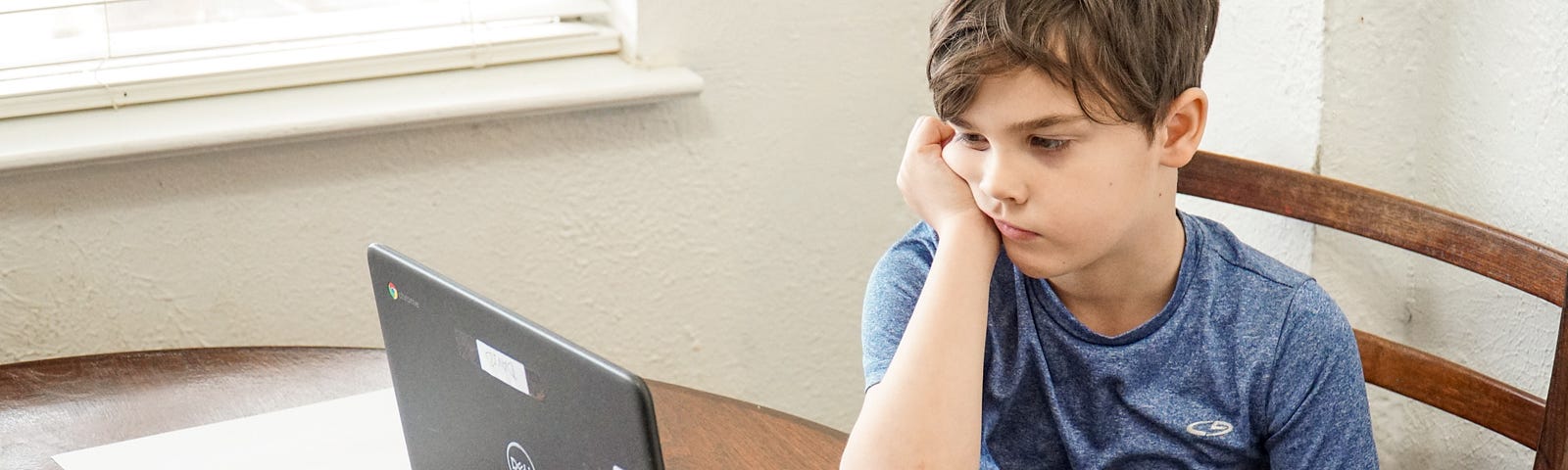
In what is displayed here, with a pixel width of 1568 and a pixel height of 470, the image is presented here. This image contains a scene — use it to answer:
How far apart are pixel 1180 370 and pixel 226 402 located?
0.78 meters

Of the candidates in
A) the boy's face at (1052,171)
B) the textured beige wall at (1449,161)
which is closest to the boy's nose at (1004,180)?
the boy's face at (1052,171)

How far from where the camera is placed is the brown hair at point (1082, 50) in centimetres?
93

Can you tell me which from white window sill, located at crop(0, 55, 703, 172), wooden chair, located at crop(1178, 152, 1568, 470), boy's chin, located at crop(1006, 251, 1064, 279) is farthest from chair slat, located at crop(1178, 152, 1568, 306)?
white window sill, located at crop(0, 55, 703, 172)

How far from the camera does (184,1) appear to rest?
5.57ft

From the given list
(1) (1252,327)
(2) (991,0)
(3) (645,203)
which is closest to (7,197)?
(3) (645,203)

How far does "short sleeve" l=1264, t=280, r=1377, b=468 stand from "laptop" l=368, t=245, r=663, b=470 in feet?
1.88

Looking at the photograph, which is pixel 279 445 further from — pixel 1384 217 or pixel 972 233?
pixel 1384 217

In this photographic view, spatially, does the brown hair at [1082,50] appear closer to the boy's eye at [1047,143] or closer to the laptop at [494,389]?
the boy's eye at [1047,143]

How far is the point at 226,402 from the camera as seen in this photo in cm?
117

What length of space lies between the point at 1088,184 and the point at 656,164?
0.94 m

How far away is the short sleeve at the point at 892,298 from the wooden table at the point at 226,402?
0.24 feet

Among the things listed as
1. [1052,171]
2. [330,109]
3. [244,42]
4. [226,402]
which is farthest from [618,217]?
[1052,171]

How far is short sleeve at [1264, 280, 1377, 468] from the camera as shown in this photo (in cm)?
102

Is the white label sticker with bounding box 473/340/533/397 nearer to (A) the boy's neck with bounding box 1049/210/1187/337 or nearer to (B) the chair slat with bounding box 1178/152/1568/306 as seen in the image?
(A) the boy's neck with bounding box 1049/210/1187/337
